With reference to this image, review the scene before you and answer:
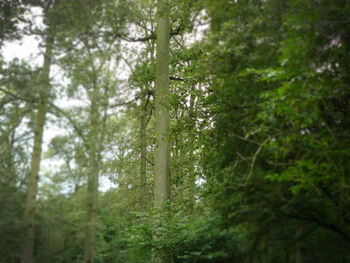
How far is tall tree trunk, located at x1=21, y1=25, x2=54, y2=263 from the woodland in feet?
0.12

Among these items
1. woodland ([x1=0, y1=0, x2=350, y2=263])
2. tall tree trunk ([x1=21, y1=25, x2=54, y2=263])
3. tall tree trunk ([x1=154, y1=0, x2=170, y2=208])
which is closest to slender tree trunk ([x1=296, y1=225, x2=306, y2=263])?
woodland ([x1=0, y1=0, x2=350, y2=263])

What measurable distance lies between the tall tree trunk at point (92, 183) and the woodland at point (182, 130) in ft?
0.15

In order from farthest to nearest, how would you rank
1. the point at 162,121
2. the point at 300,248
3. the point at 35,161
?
1. the point at 35,161
2. the point at 162,121
3. the point at 300,248

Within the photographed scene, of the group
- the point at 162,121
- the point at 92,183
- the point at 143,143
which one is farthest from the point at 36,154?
the point at 143,143

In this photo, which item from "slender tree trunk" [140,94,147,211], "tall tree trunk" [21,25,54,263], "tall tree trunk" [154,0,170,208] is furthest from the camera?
"slender tree trunk" [140,94,147,211]

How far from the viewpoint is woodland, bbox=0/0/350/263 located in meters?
4.20

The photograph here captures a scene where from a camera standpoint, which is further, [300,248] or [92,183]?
[92,183]

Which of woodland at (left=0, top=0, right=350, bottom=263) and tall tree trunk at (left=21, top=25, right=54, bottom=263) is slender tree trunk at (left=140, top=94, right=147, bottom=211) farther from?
tall tree trunk at (left=21, top=25, right=54, bottom=263)

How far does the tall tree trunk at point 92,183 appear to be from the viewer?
9.30 metres

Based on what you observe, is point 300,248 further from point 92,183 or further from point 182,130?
point 92,183

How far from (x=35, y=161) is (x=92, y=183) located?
1759mm

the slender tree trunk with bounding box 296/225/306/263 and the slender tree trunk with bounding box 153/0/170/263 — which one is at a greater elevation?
the slender tree trunk with bounding box 153/0/170/263

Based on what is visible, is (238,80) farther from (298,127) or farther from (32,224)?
(32,224)

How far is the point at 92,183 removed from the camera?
977 cm
